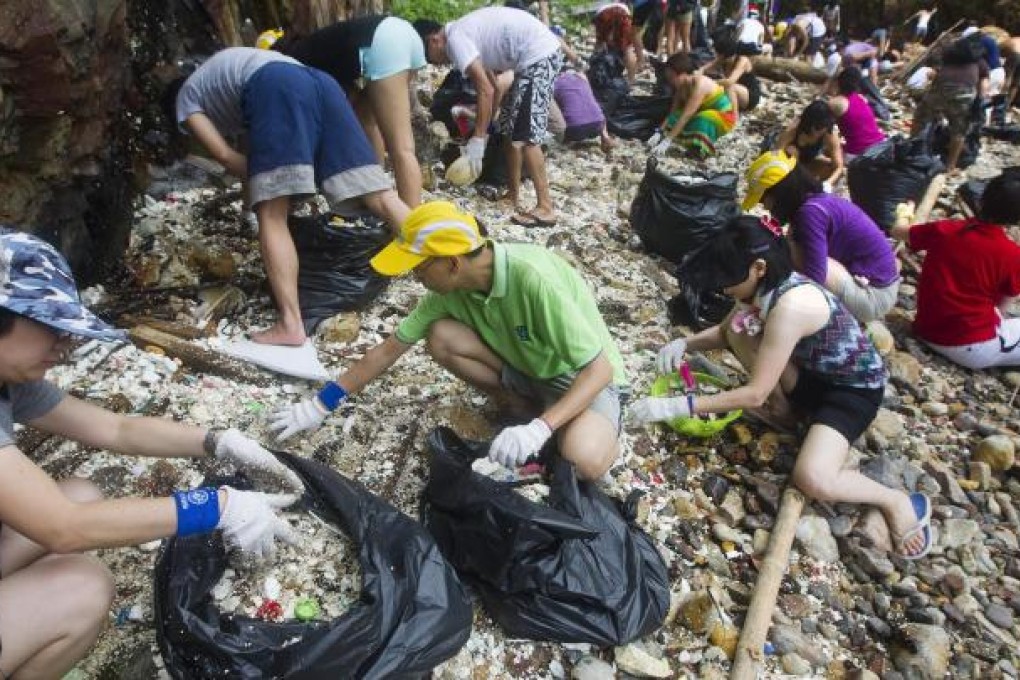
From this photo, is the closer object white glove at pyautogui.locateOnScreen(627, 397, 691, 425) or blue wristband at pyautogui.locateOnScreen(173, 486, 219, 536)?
blue wristband at pyautogui.locateOnScreen(173, 486, 219, 536)

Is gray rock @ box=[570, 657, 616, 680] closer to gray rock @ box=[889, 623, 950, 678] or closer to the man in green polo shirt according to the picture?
the man in green polo shirt

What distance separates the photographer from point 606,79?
7023 mm

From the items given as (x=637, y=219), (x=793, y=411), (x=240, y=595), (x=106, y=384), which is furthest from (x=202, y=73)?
(x=793, y=411)

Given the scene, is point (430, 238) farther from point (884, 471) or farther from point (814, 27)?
point (814, 27)

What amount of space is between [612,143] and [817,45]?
6815mm

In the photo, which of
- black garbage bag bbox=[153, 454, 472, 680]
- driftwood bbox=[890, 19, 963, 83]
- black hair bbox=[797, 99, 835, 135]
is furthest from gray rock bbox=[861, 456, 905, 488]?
driftwood bbox=[890, 19, 963, 83]

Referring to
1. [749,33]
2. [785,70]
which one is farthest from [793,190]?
[785,70]

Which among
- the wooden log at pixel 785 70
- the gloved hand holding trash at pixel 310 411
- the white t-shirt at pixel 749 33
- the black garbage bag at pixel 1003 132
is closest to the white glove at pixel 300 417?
the gloved hand holding trash at pixel 310 411

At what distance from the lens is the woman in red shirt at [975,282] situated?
3547 millimetres

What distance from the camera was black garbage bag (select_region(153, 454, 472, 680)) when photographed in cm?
152

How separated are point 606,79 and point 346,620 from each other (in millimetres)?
6559

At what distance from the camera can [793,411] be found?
10.0ft

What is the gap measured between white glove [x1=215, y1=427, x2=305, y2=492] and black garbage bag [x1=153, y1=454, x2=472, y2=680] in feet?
0.21

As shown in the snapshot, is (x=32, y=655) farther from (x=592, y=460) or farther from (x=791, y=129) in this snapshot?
(x=791, y=129)
